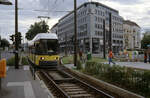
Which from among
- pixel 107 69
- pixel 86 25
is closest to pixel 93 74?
pixel 107 69

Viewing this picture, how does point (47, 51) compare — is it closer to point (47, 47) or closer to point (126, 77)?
point (47, 47)

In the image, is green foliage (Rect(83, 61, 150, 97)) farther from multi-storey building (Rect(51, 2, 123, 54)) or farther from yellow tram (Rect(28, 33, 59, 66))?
multi-storey building (Rect(51, 2, 123, 54))

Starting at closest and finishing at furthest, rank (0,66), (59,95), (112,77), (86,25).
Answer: (0,66), (59,95), (112,77), (86,25)

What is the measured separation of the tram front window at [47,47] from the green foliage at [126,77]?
669cm

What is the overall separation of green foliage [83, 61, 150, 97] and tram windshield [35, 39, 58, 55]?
6.69 meters

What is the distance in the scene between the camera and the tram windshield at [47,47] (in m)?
19.4

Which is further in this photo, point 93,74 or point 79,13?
point 79,13

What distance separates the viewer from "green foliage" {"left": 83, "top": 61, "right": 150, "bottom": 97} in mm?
8336

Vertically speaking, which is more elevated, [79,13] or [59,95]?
[79,13]

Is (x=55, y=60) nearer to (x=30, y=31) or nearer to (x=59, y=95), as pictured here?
(x=59, y=95)

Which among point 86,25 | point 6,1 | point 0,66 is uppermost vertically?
point 86,25

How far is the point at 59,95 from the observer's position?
9078 millimetres

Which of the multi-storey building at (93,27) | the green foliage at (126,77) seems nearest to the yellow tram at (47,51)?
the green foliage at (126,77)

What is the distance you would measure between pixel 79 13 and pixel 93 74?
81.0 m
